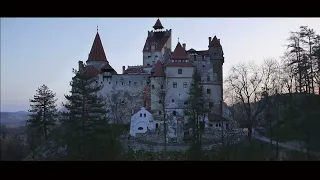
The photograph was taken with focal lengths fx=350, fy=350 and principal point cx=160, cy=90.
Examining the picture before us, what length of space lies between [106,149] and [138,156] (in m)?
2.52

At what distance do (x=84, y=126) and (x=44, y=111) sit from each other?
5070 mm

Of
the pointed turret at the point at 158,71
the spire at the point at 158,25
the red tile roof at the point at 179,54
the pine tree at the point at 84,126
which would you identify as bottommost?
the pine tree at the point at 84,126

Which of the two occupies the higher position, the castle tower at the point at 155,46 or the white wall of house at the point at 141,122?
the castle tower at the point at 155,46

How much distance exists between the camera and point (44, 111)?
2520 cm

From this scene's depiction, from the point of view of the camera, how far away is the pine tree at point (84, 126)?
21125mm

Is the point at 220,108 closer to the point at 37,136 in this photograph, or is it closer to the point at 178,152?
the point at 178,152

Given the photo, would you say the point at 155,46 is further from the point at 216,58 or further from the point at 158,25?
the point at 216,58

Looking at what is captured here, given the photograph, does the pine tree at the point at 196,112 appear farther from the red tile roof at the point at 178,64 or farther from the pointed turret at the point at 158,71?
the pointed turret at the point at 158,71

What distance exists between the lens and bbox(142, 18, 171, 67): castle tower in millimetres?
31984

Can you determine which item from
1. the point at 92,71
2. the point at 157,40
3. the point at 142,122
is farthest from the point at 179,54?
the point at 92,71

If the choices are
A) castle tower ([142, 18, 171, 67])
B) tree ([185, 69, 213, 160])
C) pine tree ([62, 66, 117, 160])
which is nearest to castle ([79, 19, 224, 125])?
castle tower ([142, 18, 171, 67])

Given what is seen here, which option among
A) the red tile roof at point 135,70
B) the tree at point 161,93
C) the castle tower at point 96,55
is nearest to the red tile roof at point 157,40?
the red tile roof at point 135,70

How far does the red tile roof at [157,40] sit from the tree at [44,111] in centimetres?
1069
